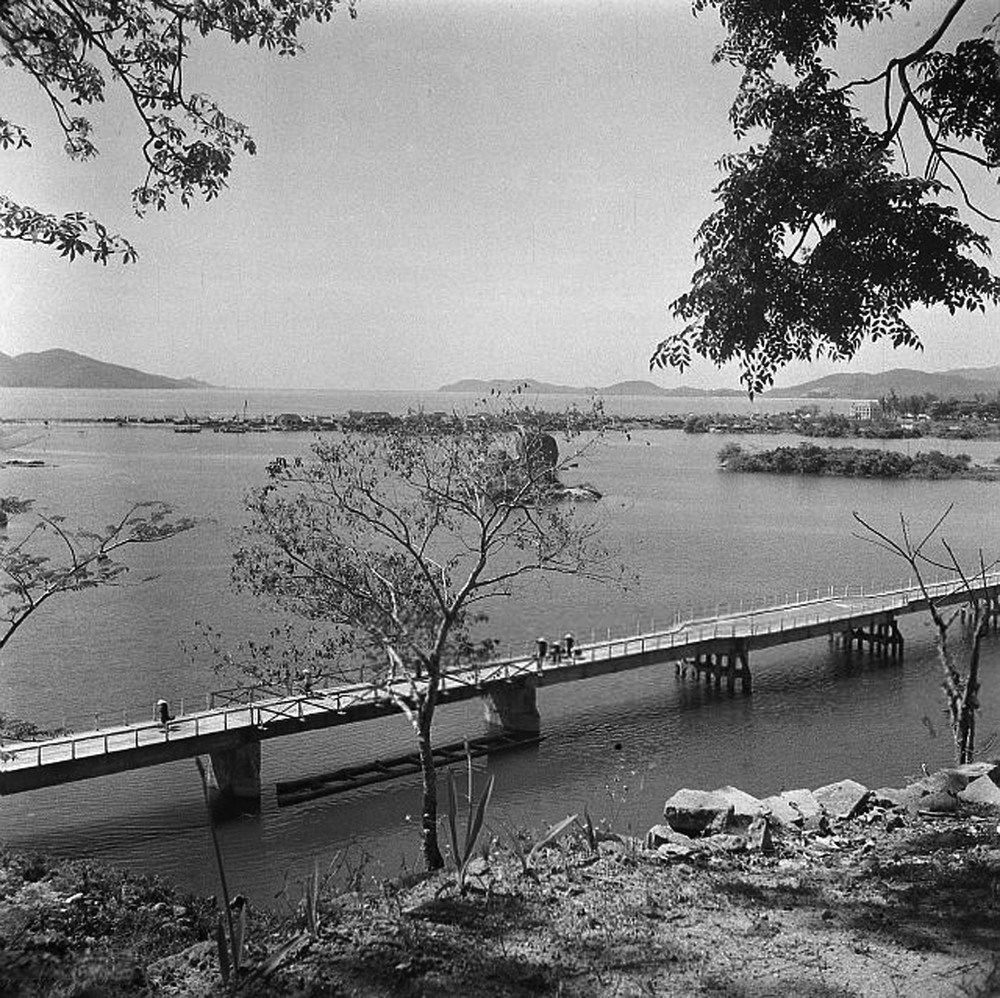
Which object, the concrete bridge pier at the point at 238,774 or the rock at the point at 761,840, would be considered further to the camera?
the concrete bridge pier at the point at 238,774

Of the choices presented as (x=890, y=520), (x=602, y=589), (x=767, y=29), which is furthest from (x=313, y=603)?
(x=890, y=520)

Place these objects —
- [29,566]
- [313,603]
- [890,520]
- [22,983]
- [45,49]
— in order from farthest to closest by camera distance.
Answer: [890,520] < [313,603] < [29,566] < [45,49] < [22,983]

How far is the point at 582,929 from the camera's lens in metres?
3.79

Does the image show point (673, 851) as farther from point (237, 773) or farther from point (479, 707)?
point (479, 707)

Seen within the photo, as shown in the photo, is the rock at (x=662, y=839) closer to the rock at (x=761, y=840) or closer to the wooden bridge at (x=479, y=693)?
the rock at (x=761, y=840)

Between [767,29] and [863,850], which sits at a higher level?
[767,29]

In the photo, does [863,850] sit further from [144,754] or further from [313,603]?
[144,754]

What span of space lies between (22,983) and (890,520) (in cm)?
3203

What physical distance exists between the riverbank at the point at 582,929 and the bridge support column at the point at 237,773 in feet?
24.1

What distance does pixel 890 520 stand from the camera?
3247 cm

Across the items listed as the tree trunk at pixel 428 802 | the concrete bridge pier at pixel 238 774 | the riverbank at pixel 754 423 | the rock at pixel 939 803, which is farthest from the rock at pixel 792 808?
the concrete bridge pier at pixel 238 774

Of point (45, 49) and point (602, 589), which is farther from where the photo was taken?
point (602, 589)

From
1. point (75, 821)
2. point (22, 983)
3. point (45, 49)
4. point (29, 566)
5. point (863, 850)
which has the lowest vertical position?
point (75, 821)

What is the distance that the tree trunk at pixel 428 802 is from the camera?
723cm
